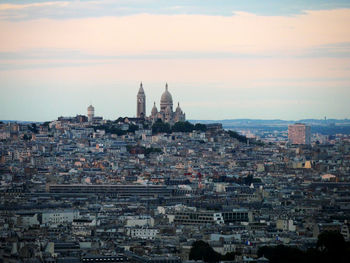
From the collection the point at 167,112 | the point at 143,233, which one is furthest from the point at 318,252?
the point at 167,112

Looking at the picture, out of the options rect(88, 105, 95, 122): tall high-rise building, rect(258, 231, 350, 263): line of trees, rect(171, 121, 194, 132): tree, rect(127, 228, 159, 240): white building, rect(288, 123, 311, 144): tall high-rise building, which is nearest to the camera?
rect(258, 231, 350, 263): line of trees

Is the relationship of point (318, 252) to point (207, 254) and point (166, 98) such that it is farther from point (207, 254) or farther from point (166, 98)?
point (166, 98)

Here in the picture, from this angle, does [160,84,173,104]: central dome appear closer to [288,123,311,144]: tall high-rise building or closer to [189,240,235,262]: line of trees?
[288,123,311,144]: tall high-rise building

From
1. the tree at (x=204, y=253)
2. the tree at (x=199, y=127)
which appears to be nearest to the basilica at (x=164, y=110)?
the tree at (x=199, y=127)

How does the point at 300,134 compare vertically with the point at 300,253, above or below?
above

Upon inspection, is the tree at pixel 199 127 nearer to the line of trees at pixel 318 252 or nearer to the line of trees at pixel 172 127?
the line of trees at pixel 172 127

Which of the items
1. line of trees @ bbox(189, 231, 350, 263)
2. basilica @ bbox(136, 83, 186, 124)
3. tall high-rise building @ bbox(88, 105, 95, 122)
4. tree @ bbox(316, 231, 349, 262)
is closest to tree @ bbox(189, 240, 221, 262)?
line of trees @ bbox(189, 231, 350, 263)
